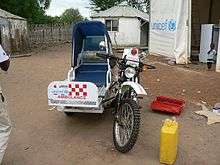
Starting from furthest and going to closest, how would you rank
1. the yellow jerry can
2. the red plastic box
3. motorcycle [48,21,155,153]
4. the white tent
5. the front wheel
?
Answer: the white tent, the red plastic box, motorcycle [48,21,155,153], the front wheel, the yellow jerry can

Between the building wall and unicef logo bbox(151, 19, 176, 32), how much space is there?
9214mm

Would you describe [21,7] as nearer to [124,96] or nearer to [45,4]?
[45,4]

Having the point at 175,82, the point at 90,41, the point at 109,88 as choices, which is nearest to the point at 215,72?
the point at 175,82

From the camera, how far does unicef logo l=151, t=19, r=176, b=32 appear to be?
55.0 ft

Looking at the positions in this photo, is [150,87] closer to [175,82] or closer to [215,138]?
[175,82]

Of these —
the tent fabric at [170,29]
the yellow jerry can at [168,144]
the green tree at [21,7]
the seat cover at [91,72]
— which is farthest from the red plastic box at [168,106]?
the green tree at [21,7]

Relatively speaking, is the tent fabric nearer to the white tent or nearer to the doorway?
the white tent

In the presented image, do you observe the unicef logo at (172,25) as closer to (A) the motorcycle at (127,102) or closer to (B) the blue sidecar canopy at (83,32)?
(B) the blue sidecar canopy at (83,32)

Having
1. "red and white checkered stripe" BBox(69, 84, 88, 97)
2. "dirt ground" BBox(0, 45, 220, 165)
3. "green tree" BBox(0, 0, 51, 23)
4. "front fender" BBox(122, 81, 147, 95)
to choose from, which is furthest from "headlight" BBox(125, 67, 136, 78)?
"green tree" BBox(0, 0, 51, 23)

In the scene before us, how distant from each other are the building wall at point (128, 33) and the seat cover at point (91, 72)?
2083 cm

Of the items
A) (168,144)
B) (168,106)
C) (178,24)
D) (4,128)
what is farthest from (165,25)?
(4,128)

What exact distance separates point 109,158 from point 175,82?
6.07 meters

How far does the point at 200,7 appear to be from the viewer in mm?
20203

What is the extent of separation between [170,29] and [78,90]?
1202 centimetres
